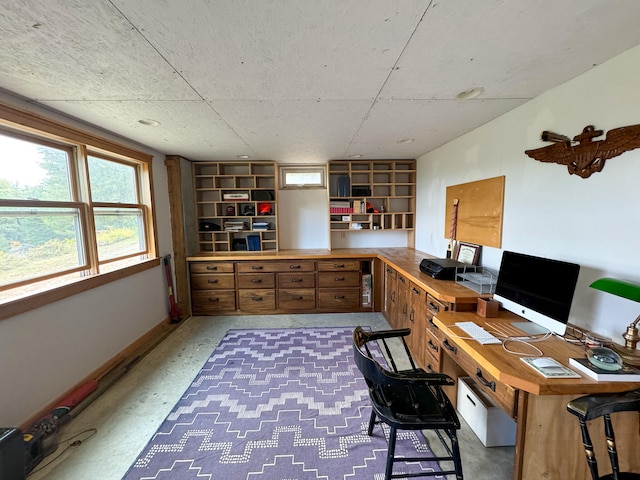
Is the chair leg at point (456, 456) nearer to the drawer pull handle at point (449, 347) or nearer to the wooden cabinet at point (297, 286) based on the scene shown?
Result: the drawer pull handle at point (449, 347)

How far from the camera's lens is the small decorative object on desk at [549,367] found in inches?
44.2

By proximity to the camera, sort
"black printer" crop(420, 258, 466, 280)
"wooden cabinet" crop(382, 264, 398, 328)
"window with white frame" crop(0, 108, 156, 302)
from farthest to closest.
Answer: "wooden cabinet" crop(382, 264, 398, 328) < "black printer" crop(420, 258, 466, 280) < "window with white frame" crop(0, 108, 156, 302)

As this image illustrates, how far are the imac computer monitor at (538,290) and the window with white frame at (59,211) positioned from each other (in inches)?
129

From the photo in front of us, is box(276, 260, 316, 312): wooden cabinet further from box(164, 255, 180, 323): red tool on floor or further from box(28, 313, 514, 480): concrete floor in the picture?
box(164, 255, 180, 323): red tool on floor

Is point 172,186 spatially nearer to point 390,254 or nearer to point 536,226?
point 390,254

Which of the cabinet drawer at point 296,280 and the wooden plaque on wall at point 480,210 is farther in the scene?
the cabinet drawer at point 296,280

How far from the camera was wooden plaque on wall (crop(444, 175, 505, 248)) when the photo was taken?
2.23 meters

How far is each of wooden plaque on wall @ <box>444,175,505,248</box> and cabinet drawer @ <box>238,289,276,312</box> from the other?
2.62 m

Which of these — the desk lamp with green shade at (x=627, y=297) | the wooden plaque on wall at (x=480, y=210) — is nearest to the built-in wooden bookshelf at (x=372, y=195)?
the wooden plaque on wall at (x=480, y=210)

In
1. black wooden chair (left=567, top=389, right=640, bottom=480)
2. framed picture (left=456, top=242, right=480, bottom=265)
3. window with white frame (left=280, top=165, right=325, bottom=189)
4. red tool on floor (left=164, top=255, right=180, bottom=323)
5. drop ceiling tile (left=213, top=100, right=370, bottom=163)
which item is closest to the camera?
black wooden chair (left=567, top=389, right=640, bottom=480)

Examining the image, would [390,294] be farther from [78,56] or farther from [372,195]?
[78,56]

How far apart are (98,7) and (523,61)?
78.4 inches

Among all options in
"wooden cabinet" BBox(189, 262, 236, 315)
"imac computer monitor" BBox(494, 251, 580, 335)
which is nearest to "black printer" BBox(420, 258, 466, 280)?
"imac computer monitor" BBox(494, 251, 580, 335)

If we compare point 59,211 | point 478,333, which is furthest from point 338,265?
point 59,211
